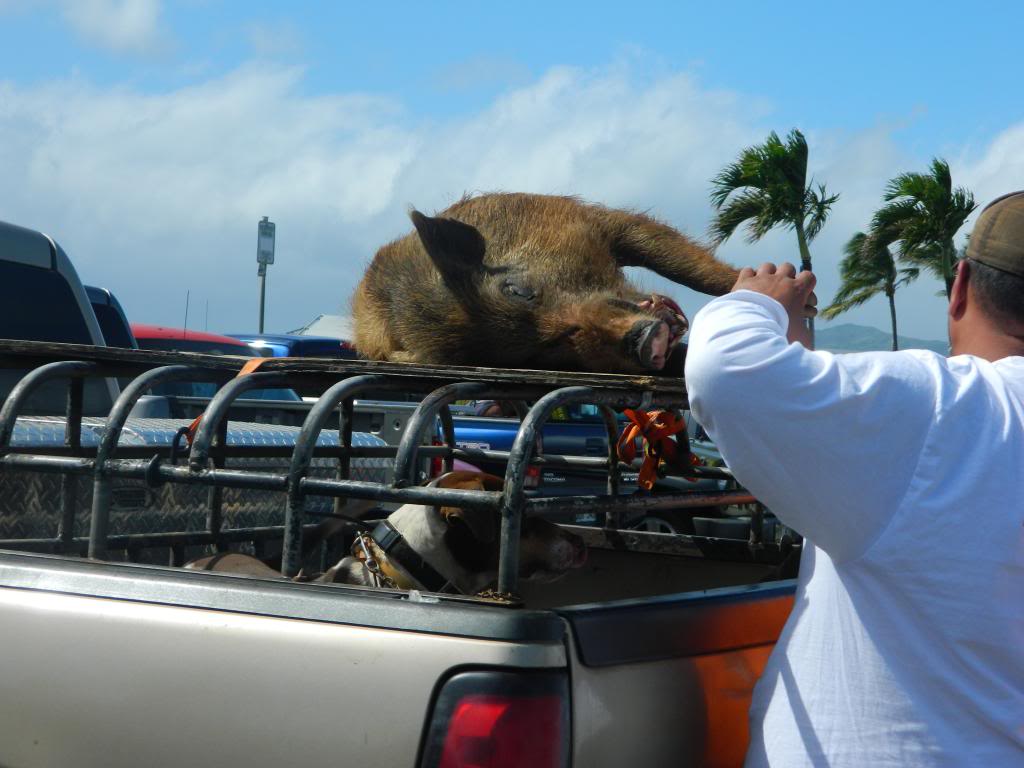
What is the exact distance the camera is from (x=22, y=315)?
16.4ft

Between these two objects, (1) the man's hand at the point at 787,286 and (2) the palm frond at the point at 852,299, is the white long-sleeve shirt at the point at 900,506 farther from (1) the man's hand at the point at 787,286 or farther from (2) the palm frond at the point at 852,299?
(2) the palm frond at the point at 852,299

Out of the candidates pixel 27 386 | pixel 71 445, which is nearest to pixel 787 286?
pixel 27 386

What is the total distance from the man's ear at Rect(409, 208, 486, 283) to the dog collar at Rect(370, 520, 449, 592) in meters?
0.85

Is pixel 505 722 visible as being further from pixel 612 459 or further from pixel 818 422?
pixel 612 459

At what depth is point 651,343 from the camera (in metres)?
2.97

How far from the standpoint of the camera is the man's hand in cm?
206

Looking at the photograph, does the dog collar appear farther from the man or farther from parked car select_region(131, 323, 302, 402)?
parked car select_region(131, 323, 302, 402)

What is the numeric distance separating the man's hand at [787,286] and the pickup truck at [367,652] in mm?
386

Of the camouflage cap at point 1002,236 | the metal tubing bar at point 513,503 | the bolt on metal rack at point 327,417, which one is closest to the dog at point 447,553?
the bolt on metal rack at point 327,417

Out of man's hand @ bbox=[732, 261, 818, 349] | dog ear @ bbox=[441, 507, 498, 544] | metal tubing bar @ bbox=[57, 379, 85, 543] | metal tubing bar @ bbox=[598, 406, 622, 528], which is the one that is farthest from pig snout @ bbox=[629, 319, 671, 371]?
metal tubing bar @ bbox=[57, 379, 85, 543]

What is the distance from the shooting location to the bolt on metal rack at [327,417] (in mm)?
2127

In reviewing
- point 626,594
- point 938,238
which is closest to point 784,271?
point 626,594

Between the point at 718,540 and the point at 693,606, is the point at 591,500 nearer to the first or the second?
the point at 693,606

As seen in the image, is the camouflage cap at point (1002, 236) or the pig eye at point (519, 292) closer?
the camouflage cap at point (1002, 236)
